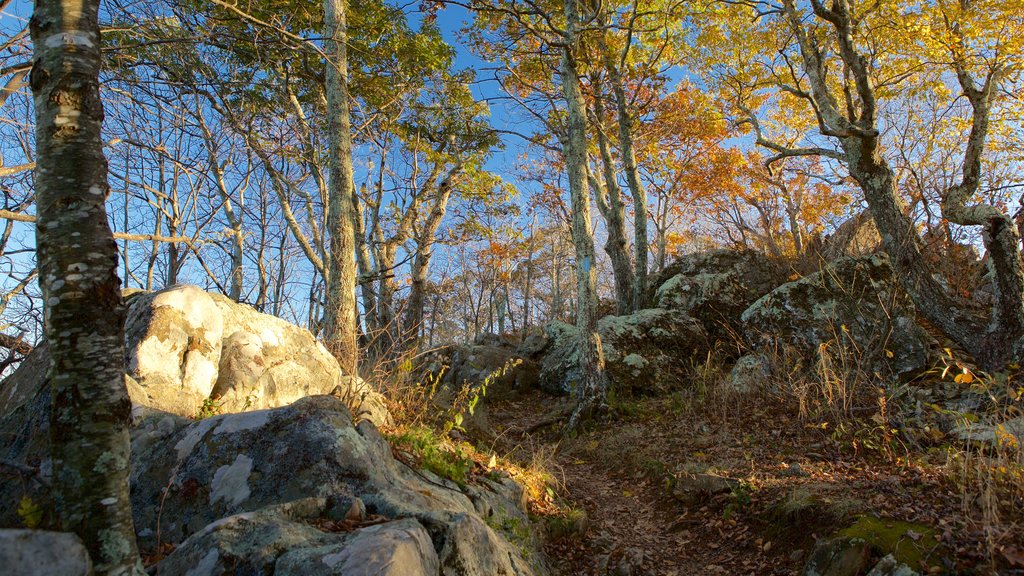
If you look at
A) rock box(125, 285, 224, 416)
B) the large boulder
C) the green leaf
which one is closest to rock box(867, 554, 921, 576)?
the large boulder

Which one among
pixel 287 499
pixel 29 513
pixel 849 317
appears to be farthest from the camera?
pixel 849 317

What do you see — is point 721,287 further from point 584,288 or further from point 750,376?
point 584,288

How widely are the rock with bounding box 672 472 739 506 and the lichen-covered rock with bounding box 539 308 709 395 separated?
3441 millimetres

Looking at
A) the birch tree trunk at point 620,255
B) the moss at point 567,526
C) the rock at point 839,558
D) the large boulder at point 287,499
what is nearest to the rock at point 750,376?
the moss at point 567,526

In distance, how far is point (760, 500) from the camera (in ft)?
12.9

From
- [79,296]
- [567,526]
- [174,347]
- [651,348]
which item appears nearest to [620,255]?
[651,348]

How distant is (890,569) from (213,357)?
183 inches

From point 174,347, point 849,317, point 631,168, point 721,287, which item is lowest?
point 849,317

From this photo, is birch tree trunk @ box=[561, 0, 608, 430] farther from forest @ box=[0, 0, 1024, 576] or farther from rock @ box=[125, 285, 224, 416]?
rock @ box=[125, 285, 224, 416]

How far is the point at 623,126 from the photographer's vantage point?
1112cm

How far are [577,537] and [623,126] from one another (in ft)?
31.0

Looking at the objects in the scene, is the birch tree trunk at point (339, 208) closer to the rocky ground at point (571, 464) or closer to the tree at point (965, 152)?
the rocky ground at point (571, 464)

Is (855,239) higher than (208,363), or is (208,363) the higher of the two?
(855,239)

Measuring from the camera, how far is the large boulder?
159cm
